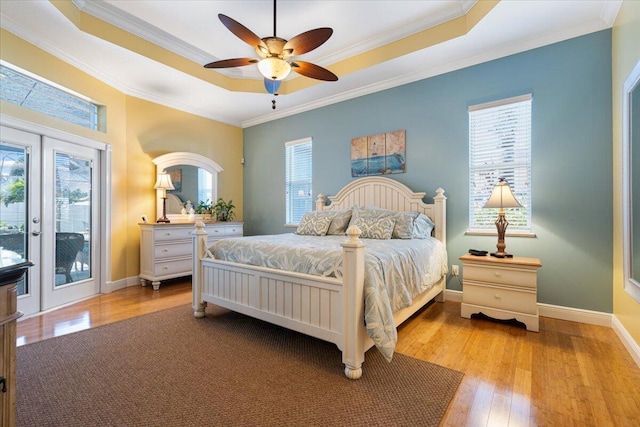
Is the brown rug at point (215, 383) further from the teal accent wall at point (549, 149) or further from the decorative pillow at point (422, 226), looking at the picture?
the teal accent wall at point (549, 149)

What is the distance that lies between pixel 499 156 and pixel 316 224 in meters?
2.21

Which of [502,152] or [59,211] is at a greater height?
[502,152]

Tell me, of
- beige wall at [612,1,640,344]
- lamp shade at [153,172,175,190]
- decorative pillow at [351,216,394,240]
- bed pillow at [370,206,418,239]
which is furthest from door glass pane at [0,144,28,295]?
beige wall at [612,1,640,344]

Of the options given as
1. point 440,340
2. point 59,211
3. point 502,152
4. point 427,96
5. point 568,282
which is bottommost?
point 440,340

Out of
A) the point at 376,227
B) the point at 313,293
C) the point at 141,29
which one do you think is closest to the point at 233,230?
the point at 376,227

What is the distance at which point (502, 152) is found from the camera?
10.6 ft

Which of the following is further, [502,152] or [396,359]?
[502,152]

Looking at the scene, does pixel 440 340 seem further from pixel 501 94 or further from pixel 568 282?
pixel 501 94

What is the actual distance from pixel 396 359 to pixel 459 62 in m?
3.34

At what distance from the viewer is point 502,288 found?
2732mm

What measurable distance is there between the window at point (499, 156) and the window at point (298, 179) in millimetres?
2470

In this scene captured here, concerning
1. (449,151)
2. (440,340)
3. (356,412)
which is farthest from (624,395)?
(449,151)

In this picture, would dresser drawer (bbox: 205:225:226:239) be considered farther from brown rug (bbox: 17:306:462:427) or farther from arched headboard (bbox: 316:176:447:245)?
brown rug (bbox: 17:306:462:427)

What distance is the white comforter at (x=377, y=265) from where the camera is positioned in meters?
1.87
